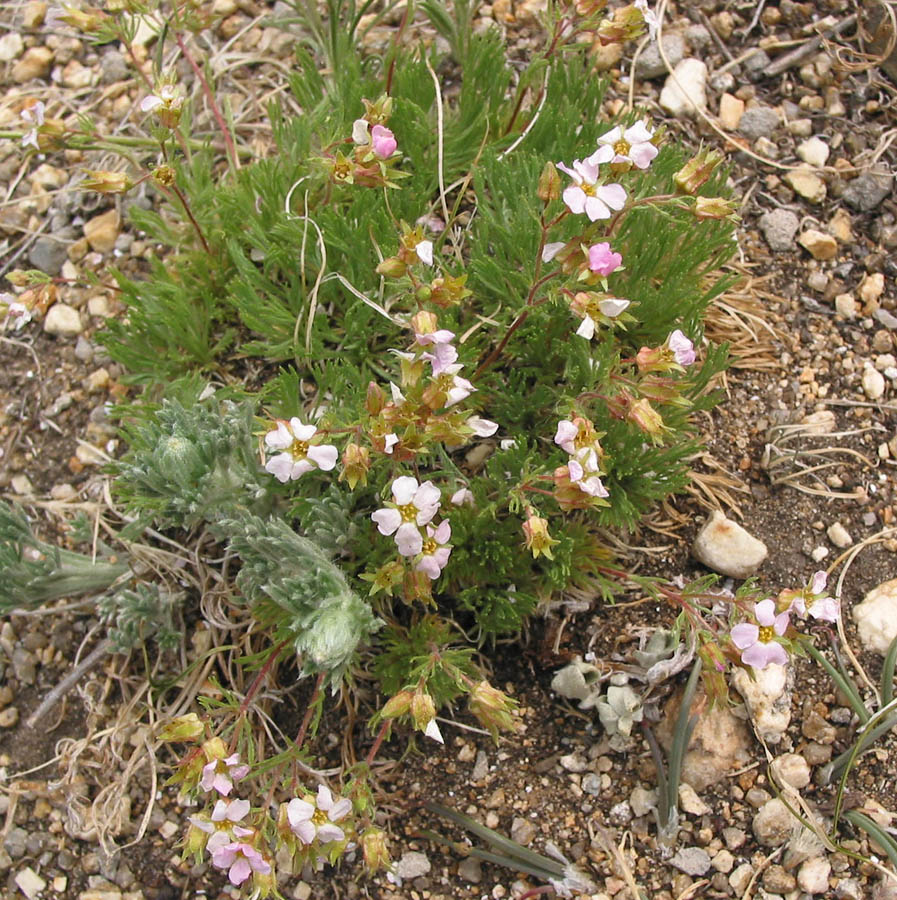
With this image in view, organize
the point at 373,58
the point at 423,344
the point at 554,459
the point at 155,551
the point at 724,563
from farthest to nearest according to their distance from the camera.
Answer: the point at 373,58, the point at 155,551, the point at 724,563, the point at 554,459, the point at 423,344

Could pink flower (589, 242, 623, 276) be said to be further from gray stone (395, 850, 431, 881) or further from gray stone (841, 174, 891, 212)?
gray stone (395, 850, 431, 881)

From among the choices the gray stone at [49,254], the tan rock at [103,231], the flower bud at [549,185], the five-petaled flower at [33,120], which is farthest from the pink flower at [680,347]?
the gray stone at [49,254]

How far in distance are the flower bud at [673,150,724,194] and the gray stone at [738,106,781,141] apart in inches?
51.5

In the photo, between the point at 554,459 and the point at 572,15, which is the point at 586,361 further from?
the point at 572,15

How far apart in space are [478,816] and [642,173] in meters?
2.14

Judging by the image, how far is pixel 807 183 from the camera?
3.65 metres

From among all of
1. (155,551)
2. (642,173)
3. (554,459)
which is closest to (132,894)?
(155,551)

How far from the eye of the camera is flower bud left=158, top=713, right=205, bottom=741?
2.46m

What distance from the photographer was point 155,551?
11.0ft

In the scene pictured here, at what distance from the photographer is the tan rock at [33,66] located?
4.30 metres

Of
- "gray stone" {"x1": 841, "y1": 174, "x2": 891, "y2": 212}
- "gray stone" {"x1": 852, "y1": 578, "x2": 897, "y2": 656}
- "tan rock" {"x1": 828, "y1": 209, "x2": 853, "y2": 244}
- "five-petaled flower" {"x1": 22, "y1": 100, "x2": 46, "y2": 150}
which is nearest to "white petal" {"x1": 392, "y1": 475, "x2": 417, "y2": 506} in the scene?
"gray stone" {"x1": 852, "y1": 578, "x2": 897, "y2": 656}

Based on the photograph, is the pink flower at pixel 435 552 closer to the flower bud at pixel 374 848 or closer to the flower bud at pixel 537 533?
the flower bud at pixel 537 533

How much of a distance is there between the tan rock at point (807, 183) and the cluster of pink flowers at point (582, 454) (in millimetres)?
1811

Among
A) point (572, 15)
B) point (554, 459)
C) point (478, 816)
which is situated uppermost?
point (572, 15)
